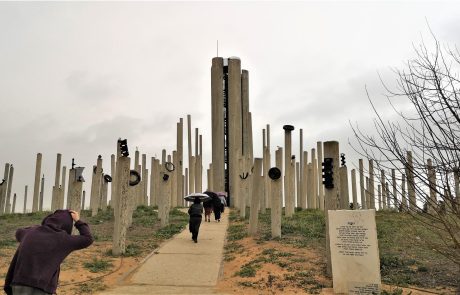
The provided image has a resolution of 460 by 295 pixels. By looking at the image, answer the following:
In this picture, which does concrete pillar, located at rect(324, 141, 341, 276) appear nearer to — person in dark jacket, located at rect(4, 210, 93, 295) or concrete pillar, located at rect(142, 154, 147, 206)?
person in dark jacket, located at rect(4, 210, 93, 295)

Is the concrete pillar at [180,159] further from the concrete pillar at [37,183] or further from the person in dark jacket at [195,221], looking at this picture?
the person in dark jacket at [195,221]

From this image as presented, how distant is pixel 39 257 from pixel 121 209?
767 centimetres

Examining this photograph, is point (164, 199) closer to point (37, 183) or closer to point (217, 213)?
point (217, 213)

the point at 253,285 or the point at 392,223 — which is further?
the point at 392,223

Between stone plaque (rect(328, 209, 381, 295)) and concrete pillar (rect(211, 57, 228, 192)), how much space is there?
2387 centimetres

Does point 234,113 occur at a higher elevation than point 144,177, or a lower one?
higher

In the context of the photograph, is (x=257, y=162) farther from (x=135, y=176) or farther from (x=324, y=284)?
(x=324, y=284)

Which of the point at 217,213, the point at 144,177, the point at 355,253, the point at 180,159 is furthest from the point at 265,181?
the point at 355,253

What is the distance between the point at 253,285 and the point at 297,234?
5317 millimetres

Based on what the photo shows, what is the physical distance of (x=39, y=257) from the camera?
5.00m

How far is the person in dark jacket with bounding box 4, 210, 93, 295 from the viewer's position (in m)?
4.90

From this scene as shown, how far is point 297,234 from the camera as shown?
14531 millimetres

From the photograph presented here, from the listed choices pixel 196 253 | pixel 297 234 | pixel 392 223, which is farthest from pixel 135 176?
pixel 392 223

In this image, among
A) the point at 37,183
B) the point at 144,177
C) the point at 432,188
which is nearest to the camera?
the point at 432,188
